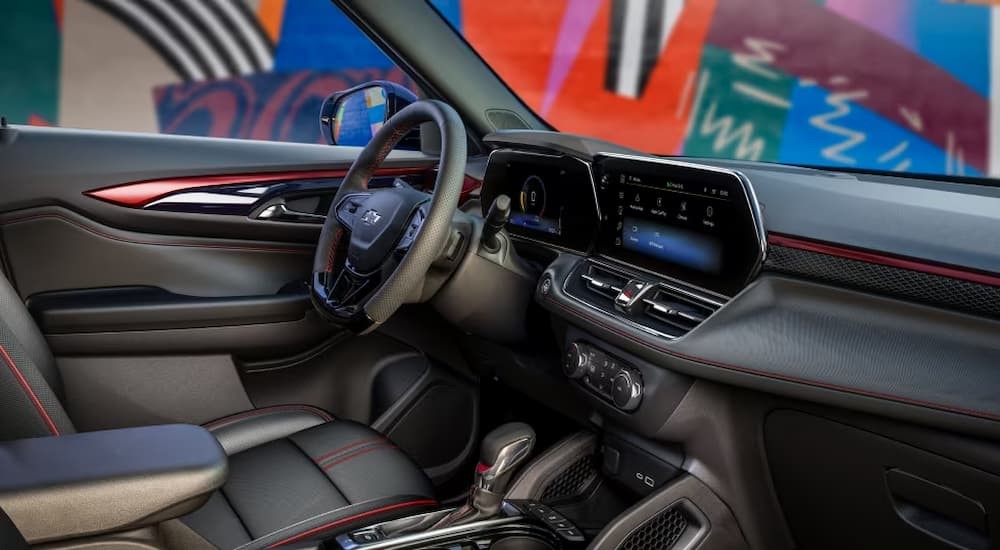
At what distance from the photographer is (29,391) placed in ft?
3.60

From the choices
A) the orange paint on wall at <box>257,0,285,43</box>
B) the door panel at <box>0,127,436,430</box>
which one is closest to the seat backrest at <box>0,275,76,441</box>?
the door panel at <box>0,127,436,430</box>

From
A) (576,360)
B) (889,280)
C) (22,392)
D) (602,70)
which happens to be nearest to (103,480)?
(22,392)

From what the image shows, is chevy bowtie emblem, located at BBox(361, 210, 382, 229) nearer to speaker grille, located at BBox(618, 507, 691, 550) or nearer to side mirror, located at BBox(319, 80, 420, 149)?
side mirror, located at BBox(319, 80, 420, 149)

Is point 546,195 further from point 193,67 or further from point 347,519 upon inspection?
point 193,67

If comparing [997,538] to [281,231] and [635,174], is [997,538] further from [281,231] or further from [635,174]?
[281,231]

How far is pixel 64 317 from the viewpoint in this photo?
1.87 metres

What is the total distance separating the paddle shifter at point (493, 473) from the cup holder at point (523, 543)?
58mm

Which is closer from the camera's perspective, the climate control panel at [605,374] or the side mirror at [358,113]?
the climate control panel at [605,374]

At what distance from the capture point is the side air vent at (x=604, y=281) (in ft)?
5.19

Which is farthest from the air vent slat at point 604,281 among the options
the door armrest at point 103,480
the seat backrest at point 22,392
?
the seat backrest at point 22,392

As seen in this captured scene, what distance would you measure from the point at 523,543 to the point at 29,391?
0.91 metres

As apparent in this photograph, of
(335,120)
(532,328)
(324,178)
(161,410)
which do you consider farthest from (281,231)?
(532,328)

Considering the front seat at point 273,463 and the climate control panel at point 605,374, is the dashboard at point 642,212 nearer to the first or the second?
the climate control panel at point 605,374

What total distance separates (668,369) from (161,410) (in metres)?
1.22
